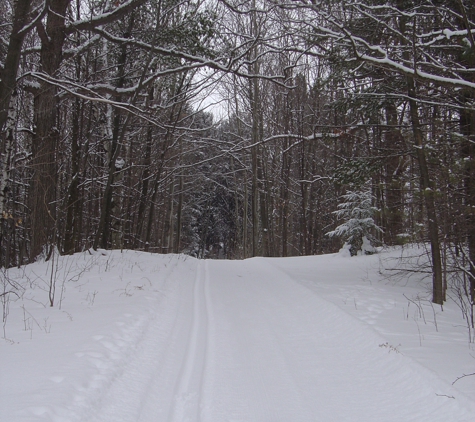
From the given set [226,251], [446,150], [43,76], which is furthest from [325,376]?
[226,251]

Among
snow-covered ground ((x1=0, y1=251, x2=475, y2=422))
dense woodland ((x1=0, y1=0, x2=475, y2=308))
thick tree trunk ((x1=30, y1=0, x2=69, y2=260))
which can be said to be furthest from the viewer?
thick tree trunk ((x1=30, y1=0, x2=69, y2=260))

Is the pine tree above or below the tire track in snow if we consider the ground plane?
above

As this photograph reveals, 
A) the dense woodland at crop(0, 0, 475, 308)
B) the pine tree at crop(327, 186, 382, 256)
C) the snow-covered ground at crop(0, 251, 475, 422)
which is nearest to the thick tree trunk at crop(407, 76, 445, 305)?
the dense woodland at crop(0, 0, 475, 308)

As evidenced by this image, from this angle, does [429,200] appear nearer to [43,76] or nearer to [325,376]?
[325,376]

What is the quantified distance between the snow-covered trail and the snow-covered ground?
15 millimetres

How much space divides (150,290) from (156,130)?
42.2 feet

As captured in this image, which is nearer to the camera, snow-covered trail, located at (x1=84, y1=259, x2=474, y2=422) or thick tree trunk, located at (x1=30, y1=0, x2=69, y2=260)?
snow-covered trail, located at (x1=84, y1=259, x2=474, y2=422)

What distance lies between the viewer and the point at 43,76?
27.0 ft

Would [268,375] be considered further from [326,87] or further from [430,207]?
[326,87]

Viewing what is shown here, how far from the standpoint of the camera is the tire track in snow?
355cm

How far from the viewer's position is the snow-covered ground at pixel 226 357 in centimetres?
353

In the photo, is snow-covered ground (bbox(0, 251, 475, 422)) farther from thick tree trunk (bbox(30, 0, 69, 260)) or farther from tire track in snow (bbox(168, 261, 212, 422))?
thick tree trunk (bbox(30, 0, 69, 260))

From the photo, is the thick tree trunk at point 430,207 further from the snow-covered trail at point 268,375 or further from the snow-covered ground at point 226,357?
the snow-covered trail at point 268,375

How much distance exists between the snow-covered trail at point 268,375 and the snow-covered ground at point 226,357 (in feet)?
0.05
